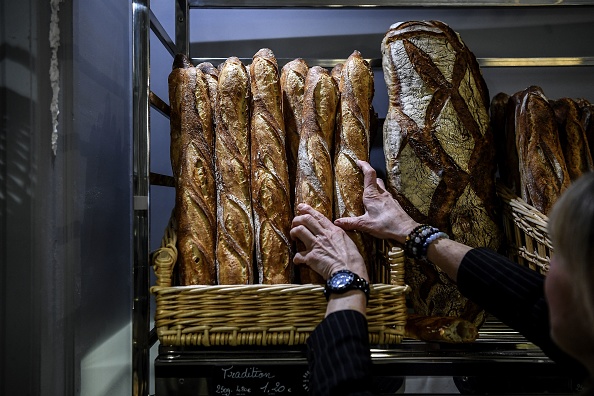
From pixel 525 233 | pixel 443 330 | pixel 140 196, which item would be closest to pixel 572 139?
pixel 525 233

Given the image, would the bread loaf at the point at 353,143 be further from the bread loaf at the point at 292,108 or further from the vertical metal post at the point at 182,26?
the vertical metal post at the point at 182,26

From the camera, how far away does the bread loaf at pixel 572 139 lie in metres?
1.47

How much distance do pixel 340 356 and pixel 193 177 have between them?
614mm

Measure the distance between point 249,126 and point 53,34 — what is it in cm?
52

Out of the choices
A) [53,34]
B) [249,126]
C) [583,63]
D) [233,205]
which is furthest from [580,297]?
[583,63]

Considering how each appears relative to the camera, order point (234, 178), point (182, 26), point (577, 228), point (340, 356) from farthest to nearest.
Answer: point (182, 26), point (234, 178), point (340, 356), point (577, 228)

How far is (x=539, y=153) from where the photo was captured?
141 cm

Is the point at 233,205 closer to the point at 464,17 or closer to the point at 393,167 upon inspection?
the point at 393,167

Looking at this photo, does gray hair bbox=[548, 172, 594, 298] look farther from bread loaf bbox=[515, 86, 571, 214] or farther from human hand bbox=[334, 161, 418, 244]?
bread loaf bbox=[515, 86, 571, 214]

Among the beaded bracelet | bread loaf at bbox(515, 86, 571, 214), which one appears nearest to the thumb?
the beaded bracelet

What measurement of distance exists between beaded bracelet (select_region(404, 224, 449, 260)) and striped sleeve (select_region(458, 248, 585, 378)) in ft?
0.30

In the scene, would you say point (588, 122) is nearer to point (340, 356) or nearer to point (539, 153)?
point (539, 153)

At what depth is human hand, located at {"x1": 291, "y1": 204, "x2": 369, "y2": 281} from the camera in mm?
1225

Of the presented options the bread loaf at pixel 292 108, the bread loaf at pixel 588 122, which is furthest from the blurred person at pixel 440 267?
the bread loaf at pixel 588 122
